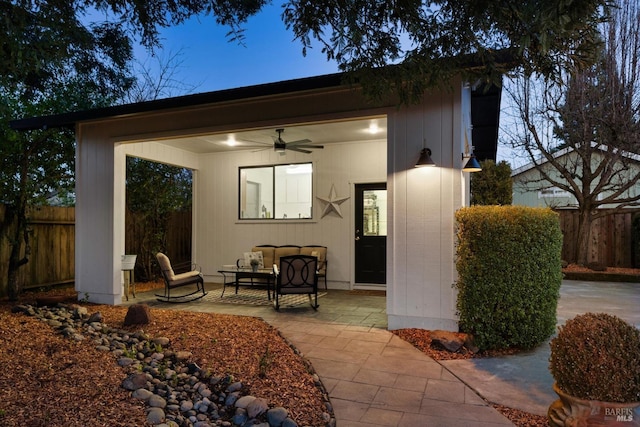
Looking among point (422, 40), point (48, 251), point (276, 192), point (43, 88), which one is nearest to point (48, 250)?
point (48, 251)

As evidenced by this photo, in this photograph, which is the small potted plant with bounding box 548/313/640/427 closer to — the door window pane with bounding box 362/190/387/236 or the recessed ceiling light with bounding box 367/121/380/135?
the recessed ceiling light with bounding box 367/121/380/135

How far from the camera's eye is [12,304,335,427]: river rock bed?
251 cm

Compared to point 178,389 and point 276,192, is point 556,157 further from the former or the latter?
point 178,389

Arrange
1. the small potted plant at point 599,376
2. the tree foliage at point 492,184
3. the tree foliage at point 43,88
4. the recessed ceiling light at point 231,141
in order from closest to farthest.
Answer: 1. the small potted plant at point 599,376
2. the tree foliage at point 43,88
3. the recessed ceiling light at point 231,141
4. the tree foliage at point 492,184

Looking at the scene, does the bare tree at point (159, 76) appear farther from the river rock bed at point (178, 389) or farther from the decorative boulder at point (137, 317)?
the river rock bed at point (178, 389)

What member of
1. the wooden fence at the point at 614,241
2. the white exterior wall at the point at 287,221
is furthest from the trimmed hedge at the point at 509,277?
the wooden fence at the point at 614,241

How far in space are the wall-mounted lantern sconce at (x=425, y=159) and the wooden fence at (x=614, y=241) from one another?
7610 millimetres

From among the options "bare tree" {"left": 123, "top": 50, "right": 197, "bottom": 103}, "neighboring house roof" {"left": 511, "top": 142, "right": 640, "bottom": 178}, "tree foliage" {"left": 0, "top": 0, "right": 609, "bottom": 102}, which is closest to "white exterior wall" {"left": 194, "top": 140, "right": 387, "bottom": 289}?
"tree foliage" {"left": 0, "top": 0, "right": 609, "bottom": 102}

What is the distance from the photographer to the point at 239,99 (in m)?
5.42

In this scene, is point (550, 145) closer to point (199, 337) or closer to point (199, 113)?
point (199, 113)

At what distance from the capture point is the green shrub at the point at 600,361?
2.16 m

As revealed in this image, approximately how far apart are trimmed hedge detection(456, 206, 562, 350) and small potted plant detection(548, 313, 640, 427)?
156 centimetres

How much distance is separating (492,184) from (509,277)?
4817mm

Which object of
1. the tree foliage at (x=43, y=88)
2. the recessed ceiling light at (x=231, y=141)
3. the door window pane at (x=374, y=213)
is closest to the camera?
the tree foliage at (x=43, y=88)
